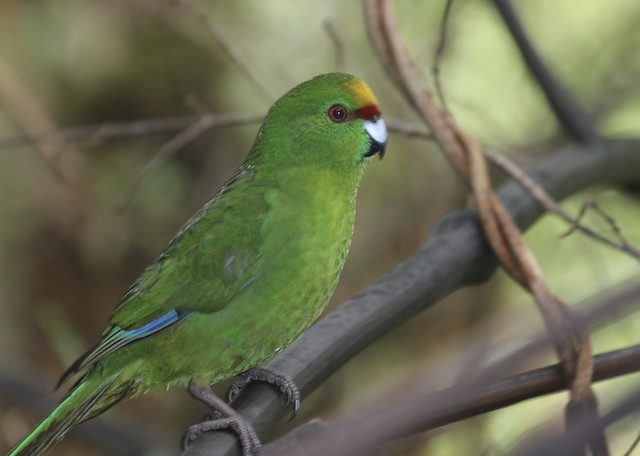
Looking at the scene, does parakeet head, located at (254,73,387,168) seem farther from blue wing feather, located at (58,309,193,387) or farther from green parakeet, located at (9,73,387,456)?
blue wing feather, located at (58,309,193,387)

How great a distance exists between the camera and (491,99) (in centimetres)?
290

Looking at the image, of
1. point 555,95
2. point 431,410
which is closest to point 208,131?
point 555,95

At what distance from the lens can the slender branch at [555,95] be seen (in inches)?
61.7

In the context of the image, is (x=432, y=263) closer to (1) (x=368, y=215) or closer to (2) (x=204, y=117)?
(2) (x=204, y=117)

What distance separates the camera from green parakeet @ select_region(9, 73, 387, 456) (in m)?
1.33

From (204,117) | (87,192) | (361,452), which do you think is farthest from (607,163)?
(87,192)

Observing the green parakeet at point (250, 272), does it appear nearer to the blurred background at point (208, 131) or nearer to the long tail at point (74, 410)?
the long tail at point (74, 410)

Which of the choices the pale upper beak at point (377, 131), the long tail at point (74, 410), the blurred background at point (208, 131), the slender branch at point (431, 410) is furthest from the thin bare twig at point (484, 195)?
the blurred background at point (208, 131)

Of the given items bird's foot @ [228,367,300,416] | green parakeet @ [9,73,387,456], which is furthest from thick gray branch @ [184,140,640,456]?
green parakeet @ [9,73,387,456]

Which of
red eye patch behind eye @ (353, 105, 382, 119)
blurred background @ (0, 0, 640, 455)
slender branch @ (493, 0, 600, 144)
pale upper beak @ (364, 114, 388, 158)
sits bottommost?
pale upper beak @ (364, 114, 388, 158)

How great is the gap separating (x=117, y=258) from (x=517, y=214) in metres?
1.58

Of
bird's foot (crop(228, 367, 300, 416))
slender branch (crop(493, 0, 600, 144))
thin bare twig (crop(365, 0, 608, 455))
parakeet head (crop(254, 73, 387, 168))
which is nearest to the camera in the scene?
thin bare twig (crop(365, 0, 608, 455))

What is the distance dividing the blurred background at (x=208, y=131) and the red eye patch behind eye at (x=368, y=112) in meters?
1.34

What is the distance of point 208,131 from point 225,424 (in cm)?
177
